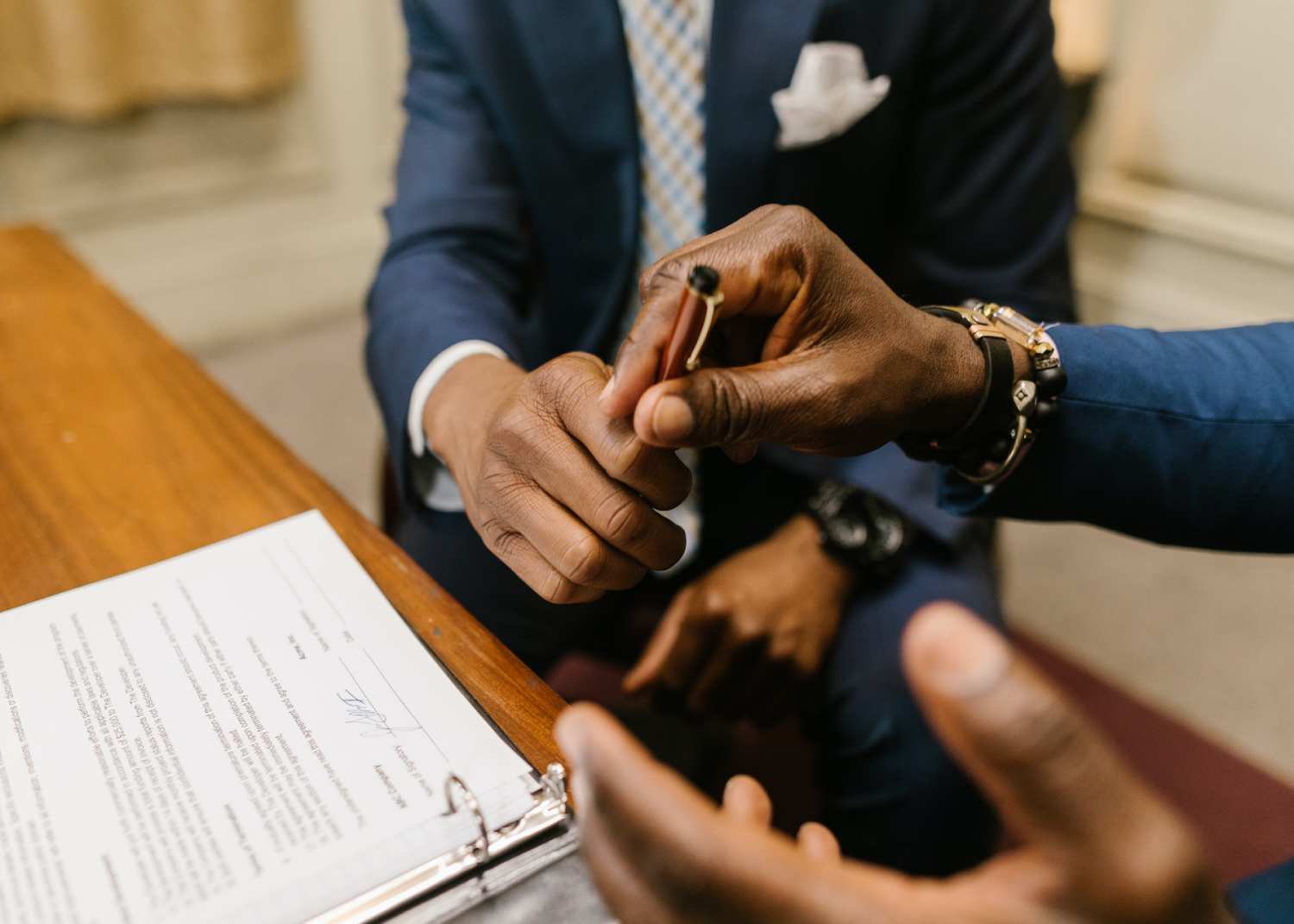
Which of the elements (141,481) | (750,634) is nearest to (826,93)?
(750,634)

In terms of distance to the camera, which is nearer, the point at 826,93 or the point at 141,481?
the point at 141,481

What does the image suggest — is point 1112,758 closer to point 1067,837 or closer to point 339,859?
point 1067,837

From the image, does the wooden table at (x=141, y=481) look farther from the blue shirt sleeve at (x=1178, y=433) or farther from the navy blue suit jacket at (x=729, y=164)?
the blue shirt sleeve at (x=1178, y=433)

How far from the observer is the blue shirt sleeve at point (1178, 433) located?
65cm

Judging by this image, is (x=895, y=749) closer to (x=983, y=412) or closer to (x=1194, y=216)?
(x=983, y=412)

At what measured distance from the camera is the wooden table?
0.52 meters

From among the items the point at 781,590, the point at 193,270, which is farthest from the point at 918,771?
the point at 193,270

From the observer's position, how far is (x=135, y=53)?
75.9 inches

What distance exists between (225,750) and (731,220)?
67cm

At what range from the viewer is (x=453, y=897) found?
15.3 inches

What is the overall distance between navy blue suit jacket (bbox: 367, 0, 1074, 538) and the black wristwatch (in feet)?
0.06

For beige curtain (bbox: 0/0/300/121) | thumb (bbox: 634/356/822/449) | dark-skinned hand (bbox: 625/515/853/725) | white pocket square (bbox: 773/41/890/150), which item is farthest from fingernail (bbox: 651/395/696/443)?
beige curtain (bbox: 0/0/300/121)

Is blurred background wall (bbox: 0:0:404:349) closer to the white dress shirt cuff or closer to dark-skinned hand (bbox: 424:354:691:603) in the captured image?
the white dress shirt cuff
